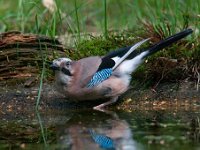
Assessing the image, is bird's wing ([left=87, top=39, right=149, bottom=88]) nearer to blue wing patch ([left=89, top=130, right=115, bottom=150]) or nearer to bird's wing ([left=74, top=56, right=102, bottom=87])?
bird's wing ([left=74, top=56, right=102, bottom=87])

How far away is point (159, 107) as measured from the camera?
7539 mm

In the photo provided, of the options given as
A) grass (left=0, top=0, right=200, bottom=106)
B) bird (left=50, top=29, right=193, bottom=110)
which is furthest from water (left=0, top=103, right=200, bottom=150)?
grass (left=0, top=0, right=200, bottom=106)

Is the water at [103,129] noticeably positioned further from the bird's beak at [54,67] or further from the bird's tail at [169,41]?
the bird's tail at [169,41]

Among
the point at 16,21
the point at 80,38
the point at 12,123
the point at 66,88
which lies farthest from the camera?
the point at 16,21

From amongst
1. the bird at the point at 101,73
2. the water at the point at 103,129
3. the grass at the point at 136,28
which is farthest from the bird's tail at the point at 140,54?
the water at the point at 103,129

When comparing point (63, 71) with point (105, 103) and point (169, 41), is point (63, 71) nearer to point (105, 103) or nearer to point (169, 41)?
point (105, 103)

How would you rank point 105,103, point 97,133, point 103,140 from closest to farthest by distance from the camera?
point 103,140, point 97,133, point 105,103

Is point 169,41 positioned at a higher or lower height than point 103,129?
higher

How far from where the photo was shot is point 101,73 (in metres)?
7.49

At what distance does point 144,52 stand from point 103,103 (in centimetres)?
66

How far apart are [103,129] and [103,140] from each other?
1.46ft

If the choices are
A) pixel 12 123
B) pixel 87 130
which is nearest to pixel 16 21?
pixel 12 123

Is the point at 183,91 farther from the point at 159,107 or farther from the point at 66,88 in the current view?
the point at 66,88

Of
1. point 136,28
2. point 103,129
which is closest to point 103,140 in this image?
point 103,129
